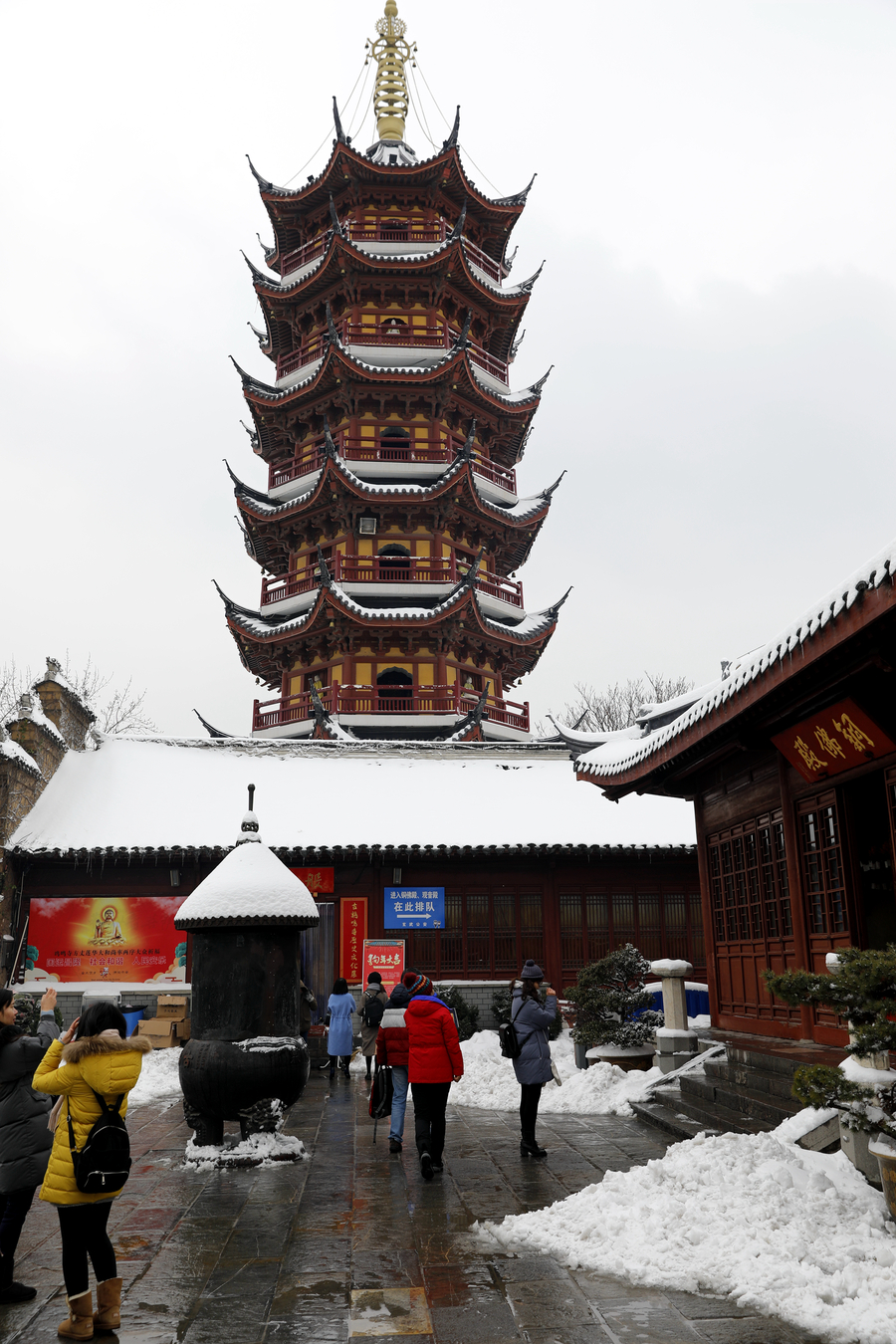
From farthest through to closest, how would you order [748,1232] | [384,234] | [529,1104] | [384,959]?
[384,234] < [384,959] < [529,1104] < [748,1232]

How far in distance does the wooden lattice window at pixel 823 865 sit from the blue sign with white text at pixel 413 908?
8860 millimetres

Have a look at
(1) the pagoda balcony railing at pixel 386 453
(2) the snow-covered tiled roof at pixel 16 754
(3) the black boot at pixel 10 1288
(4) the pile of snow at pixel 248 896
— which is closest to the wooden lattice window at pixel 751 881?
(4) the pile of snow at pixel 248 896

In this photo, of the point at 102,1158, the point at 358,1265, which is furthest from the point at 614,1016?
the point at 102,1158

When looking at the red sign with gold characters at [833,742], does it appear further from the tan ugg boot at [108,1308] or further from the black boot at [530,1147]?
the tan ugg boot at [108,1308]

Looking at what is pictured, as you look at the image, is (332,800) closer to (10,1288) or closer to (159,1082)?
(159,1082)

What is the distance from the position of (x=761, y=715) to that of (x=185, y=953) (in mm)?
11363

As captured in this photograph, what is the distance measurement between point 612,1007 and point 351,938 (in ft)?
20.6

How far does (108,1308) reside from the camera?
438cm

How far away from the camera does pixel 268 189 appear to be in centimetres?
3134

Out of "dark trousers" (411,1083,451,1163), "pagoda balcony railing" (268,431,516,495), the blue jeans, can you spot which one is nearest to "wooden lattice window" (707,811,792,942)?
the blue jeans

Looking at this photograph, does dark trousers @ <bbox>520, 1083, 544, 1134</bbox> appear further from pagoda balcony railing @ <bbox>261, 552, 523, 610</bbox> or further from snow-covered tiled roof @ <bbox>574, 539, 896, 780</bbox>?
pagoda balcony railing @ <bbox>261, 552, 523, 610</bbox>

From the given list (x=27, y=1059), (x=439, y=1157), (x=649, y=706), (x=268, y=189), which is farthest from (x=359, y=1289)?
(x=268, y=189)

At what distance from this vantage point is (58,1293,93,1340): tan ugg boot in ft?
14.0

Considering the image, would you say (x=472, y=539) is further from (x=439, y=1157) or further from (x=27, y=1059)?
(x=27, y=1059)
